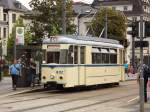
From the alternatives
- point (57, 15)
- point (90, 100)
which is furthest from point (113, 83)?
point (57, 15)

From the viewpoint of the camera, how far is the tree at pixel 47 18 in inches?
1849

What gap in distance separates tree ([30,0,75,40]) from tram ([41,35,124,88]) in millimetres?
15596

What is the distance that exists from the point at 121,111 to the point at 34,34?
3137 centimetres

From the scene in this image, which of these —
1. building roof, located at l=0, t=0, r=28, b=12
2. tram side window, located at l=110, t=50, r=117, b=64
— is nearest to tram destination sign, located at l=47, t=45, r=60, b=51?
tram side window, located at l=110, t=50, r=117, b=64

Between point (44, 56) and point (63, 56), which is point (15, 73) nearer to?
point (44, 56)

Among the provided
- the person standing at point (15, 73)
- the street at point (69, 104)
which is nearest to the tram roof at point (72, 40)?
the person standing at point (15, 73)

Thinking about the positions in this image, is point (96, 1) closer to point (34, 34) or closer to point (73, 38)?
A: point (34, 34)

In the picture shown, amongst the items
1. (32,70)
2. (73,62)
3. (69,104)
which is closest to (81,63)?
(73,62)

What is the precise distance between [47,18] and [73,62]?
19.8m

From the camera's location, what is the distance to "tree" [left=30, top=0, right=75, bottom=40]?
4697cm

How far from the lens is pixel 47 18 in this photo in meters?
47.3

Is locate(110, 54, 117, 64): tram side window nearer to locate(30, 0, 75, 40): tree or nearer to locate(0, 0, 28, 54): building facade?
locate(30, 0, 75, 40): tree

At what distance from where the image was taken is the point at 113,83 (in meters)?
34.2

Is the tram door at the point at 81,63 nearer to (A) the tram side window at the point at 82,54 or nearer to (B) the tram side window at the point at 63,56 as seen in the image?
(A) the tram side window at the point at 82,54
